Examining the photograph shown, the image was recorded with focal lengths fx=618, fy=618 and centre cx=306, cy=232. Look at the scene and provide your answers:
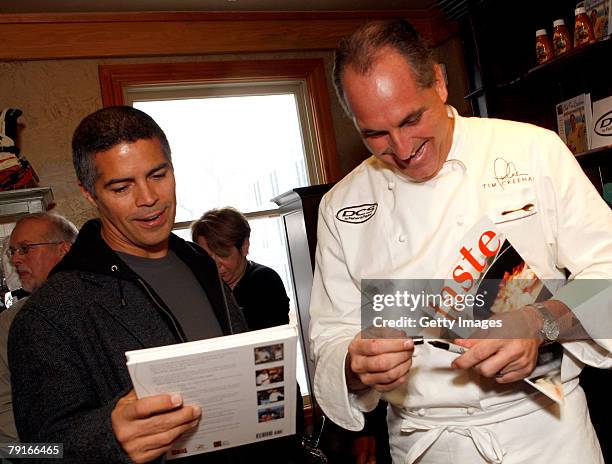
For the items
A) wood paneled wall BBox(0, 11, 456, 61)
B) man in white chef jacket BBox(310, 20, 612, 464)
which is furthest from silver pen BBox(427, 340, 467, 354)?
wood paneled wall BBox(0, 11, 456, 61)

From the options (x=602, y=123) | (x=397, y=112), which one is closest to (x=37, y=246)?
(x=397, y=112)

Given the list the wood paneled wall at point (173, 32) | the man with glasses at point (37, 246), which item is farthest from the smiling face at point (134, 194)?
the wood paneled wall at point (173, 32)

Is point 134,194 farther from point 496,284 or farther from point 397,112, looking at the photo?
point 496,284

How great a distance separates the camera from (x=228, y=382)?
4.24 feet

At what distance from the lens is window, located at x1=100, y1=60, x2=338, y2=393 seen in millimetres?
4688

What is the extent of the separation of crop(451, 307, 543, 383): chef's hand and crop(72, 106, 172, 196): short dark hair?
0.97 meters

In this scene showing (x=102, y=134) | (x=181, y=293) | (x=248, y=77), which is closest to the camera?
(x=102, y=134)

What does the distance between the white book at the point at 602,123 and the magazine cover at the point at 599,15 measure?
14.4 inches

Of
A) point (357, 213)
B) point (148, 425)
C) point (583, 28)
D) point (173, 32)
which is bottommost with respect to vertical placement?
point (148, 425)

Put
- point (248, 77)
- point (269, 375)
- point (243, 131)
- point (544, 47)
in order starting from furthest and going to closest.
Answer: point (243, 131)
point (248, 77)
point (544, 47)
point (269, 375)

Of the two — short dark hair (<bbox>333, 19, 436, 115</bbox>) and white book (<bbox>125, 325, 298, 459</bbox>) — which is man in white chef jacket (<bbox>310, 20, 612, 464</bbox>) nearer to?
short dark hair (<bbox>333, 19, 436, 115</bbox>)

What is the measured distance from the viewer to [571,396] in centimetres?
145

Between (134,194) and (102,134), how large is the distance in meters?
0.17

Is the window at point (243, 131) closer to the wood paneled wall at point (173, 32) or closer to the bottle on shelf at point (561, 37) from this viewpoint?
the wood paneled wall at point (173, 32)
